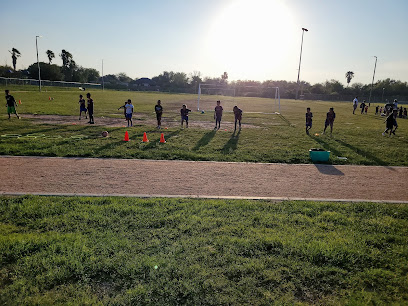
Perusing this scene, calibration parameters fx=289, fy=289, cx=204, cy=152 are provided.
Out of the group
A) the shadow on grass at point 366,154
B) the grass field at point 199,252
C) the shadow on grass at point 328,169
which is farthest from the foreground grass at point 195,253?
the shadow on grass at point 366,154

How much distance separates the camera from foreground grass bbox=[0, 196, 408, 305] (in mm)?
3557

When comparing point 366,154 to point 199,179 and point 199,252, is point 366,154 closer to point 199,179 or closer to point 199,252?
point 199,179

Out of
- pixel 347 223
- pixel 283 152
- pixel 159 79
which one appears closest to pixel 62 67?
pixel 159 79

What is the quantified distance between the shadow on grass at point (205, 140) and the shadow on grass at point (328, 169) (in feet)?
15.5

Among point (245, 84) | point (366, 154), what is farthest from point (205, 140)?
point (245, 84)

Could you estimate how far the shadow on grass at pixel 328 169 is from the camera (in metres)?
9.21

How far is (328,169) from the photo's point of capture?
380 inches

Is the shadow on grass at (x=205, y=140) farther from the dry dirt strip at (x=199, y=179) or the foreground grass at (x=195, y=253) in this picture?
the foreground grass at (x=195, y=253)

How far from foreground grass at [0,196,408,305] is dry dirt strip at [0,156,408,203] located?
805 millimetres

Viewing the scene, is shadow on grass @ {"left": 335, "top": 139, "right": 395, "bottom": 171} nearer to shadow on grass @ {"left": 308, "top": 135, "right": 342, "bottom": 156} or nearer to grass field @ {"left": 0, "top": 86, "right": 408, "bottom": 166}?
grass field @ {"left": 0, "top": 86, "right": 408, "bottom": 166}

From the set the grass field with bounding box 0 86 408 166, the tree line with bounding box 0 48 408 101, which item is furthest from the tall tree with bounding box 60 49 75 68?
the grass field with bounding box 0 86 408 166

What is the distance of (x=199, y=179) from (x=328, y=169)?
4.60 meters

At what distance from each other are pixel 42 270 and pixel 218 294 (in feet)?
7.69

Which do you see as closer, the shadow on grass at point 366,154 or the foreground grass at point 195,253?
the foreground grass at point 195,253
